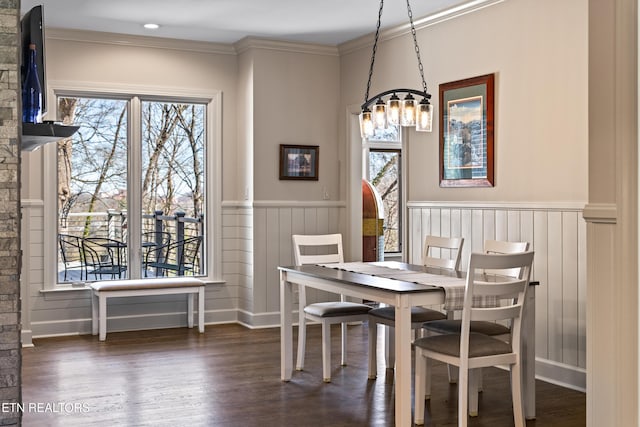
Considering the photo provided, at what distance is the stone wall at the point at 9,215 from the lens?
1.84 metres

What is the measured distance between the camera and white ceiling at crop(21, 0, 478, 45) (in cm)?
565

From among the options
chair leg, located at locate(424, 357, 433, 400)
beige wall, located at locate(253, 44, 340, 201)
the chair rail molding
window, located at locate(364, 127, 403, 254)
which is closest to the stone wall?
the chair rail molding

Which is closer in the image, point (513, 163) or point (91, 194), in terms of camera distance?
point (513, 163)

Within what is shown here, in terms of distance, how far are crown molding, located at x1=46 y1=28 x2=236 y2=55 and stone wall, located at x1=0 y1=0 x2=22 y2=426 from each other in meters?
4.90

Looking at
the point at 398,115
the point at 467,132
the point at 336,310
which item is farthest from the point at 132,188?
the point at 398,115

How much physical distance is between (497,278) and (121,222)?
156 inches

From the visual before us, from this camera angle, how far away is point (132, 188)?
685 cm

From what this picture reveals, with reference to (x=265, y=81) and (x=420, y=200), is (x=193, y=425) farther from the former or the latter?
(x=265, y=81)

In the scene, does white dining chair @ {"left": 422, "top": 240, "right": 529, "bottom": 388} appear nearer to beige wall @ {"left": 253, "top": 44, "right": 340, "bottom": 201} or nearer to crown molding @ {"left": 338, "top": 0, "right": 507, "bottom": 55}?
crown molding @ {"left": 338, "top": 0, "right": 507, "bottom": 55}

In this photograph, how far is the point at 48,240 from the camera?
6.43 metres

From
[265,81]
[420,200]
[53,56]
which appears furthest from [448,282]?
[53,56]

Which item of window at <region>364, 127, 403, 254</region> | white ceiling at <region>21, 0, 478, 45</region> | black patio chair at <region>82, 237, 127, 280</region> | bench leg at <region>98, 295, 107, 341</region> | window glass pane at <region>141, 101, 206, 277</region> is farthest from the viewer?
window at <region>364, 127, 403, 254</region>

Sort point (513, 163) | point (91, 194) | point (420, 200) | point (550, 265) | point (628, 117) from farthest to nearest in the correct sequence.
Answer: point (91, 194)
point (420, 200)
point (513, 163)
point (550, 265)
point (628, 117)

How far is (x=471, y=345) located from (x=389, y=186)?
5.11 meters
